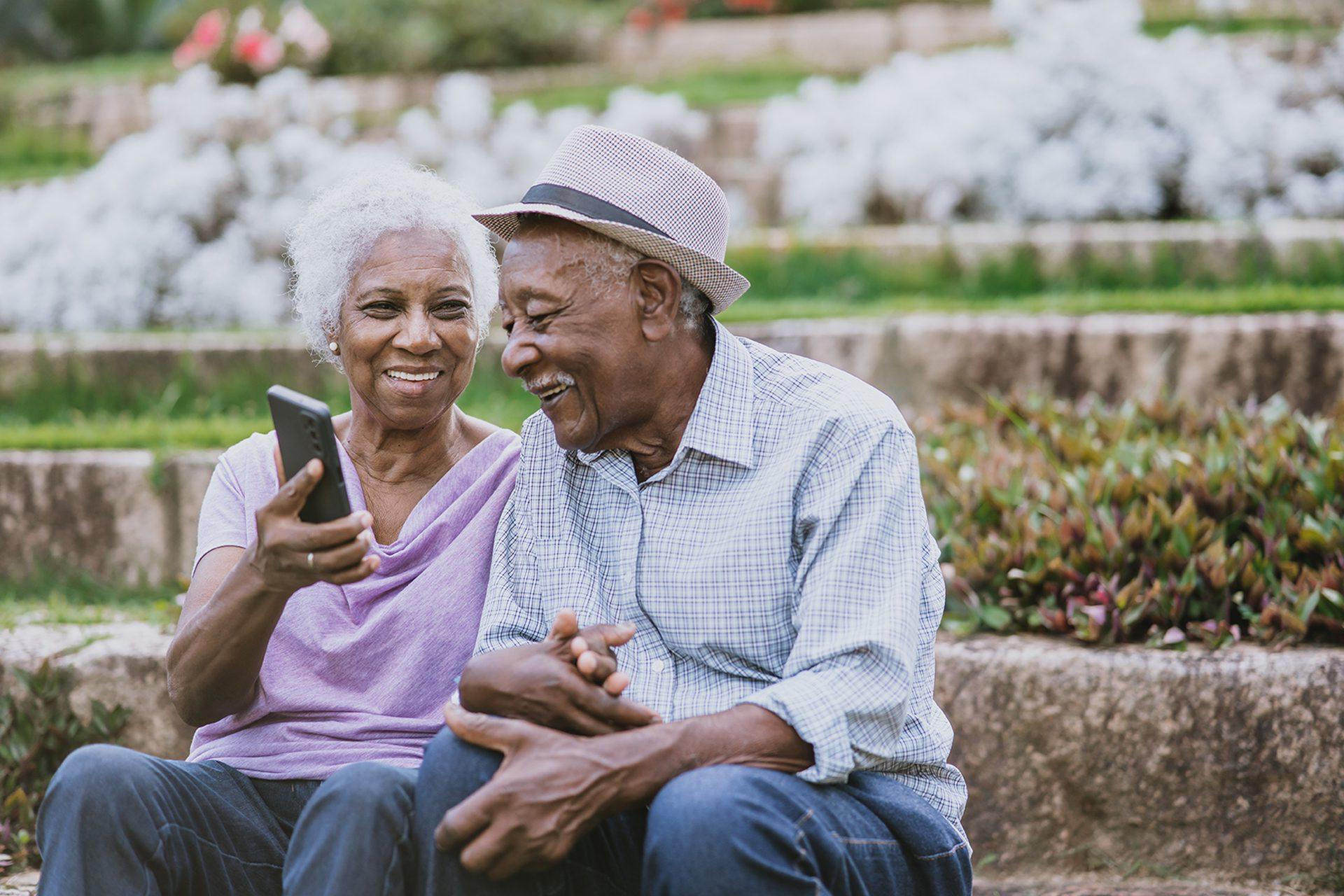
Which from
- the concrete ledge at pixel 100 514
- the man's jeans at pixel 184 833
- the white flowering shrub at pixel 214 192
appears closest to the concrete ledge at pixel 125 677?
the concrete ledge at pixel 100 514

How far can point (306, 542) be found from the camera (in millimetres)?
2449

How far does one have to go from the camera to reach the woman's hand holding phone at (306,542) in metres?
2.45

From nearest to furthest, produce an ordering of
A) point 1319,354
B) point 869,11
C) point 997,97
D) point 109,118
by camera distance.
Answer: point 1319,354 → point 997,97 → point 109,118 → point 869,11

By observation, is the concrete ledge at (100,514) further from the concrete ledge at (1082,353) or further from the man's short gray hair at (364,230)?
the concrete ledge at (1082,353)

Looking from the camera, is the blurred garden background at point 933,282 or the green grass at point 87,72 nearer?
the blurred garden background at point 933,282

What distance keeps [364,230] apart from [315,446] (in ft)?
1.97

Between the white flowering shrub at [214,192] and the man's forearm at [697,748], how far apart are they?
15.8 ft

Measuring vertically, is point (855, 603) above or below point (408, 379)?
below

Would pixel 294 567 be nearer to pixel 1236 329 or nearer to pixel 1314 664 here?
pixel 1314 664

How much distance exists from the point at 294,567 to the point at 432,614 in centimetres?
40

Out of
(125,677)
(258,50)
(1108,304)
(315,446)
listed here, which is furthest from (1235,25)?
(315,446)

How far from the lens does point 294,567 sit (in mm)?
2486

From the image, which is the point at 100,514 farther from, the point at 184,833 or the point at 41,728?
the point at 184,833

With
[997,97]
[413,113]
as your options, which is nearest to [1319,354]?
[997,97]
